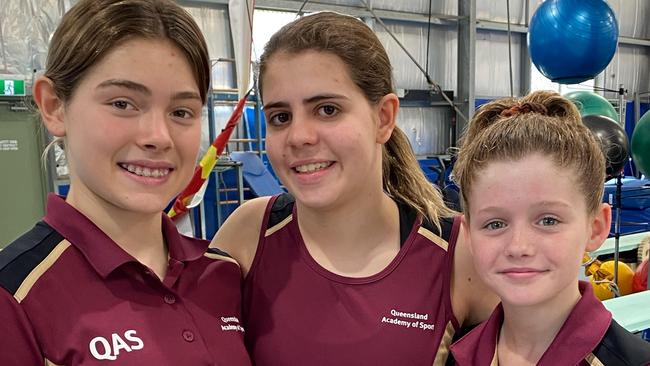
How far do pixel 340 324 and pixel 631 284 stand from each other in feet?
11.7

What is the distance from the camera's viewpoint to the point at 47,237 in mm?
900

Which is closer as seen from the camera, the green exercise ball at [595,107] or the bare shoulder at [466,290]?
the bare shoulder at [466,290]

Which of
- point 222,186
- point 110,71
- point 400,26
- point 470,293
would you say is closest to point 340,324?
point 470,293

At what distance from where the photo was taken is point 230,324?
1.05 meters

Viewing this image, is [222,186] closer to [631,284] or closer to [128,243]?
[631,284]

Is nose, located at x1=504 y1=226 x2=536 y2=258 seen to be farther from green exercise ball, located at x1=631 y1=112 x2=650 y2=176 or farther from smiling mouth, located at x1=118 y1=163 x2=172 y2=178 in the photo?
green exercise ball, located at x1=631 y1=112 x2=650 y2=176

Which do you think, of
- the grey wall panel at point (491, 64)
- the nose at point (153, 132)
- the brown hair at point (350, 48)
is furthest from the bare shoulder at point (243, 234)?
the grey wall panel at point (491, 64)

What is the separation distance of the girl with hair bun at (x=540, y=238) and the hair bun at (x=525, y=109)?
0.01 metres

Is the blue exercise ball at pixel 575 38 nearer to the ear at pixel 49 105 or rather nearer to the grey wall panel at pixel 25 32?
the ear at pixel 49 105

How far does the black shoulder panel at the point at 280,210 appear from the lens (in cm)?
130

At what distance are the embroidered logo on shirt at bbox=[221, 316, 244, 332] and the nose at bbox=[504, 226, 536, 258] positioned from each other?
1.74 ft

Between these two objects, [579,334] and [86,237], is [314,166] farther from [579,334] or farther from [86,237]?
[579,334]

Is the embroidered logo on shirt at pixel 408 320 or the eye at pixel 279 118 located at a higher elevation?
the eye at pixel 279 118

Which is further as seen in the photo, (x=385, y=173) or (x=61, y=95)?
(x=385, y=173)
